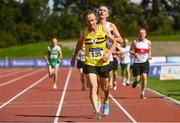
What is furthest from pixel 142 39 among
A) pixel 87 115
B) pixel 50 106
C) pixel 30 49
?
pixel 30 49

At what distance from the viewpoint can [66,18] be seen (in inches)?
4326

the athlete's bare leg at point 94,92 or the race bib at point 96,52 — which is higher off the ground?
the race bib at point 96,52

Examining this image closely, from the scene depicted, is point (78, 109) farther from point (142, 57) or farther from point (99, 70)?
point (142, 57)

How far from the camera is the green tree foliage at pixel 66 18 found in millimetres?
103819

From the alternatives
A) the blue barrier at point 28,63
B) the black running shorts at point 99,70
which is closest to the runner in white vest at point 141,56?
the black running shorts at point 99,70

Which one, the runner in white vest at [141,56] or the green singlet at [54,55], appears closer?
the runner in white vest at [141,56]

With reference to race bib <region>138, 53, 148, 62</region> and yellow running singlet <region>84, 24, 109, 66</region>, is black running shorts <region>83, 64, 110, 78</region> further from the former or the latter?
race bib <region>138, 53, 148, 62</region>

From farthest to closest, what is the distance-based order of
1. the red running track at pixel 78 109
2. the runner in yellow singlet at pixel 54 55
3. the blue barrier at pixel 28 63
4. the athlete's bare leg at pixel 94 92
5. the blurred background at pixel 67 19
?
the blurred background at pixel 67 19 → the blue barrier at pixel 28 63 → the runner in yellow singlet at pixel 54 55 → the red running track at pixel 78 109 → the athlete's bare leg at pixel 94 92

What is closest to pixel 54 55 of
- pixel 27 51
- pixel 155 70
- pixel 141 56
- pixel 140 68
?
pixel 141 56

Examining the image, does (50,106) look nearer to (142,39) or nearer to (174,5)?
(142,39)

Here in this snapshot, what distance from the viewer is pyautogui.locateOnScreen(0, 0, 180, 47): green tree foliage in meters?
104

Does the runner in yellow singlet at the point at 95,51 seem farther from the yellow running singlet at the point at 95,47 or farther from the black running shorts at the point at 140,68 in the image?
the black running shorts at the point at 140,68

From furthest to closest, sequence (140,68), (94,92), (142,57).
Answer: (142,57) → (140,68) → (94,92)

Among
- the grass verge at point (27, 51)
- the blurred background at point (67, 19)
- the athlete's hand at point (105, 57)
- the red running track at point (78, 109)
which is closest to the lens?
the athlete's hand at point (105, 57)
